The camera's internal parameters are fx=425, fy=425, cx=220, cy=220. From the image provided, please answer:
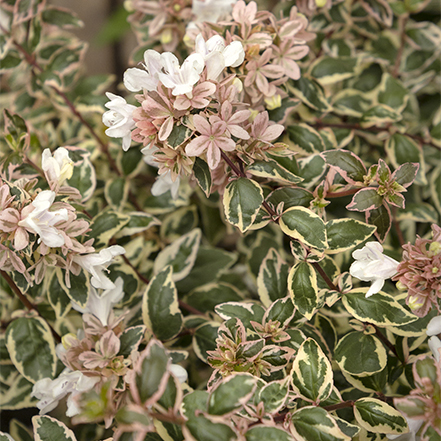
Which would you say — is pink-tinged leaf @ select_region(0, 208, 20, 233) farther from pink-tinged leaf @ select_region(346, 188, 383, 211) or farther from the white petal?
the white petal

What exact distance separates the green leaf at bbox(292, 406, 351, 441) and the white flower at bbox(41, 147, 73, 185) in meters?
0.51

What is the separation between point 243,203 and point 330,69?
21.1 inches

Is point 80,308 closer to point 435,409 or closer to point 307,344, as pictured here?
point 307,344

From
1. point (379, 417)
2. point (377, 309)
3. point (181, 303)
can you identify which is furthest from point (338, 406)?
point (181, 303)

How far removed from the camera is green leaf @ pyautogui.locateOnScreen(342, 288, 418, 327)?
0.67 meters

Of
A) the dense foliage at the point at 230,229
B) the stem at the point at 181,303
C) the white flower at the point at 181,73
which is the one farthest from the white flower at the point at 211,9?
the stem at the point at 181,303

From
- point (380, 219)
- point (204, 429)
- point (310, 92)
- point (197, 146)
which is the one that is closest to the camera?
point (204, 429)

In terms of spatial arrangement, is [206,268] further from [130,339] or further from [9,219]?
[9,219]

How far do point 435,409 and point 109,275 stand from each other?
1.95ft

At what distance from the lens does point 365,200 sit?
2.20ft

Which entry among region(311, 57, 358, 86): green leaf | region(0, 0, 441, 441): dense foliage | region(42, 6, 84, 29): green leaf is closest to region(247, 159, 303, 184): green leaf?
region(0, 0, 441, 441): dense foliage

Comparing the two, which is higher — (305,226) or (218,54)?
(218,54)

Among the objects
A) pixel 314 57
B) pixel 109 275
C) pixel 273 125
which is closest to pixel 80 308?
pixel 109 275

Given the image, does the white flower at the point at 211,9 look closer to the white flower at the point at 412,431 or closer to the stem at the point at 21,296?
the stem at the point at 21,296
